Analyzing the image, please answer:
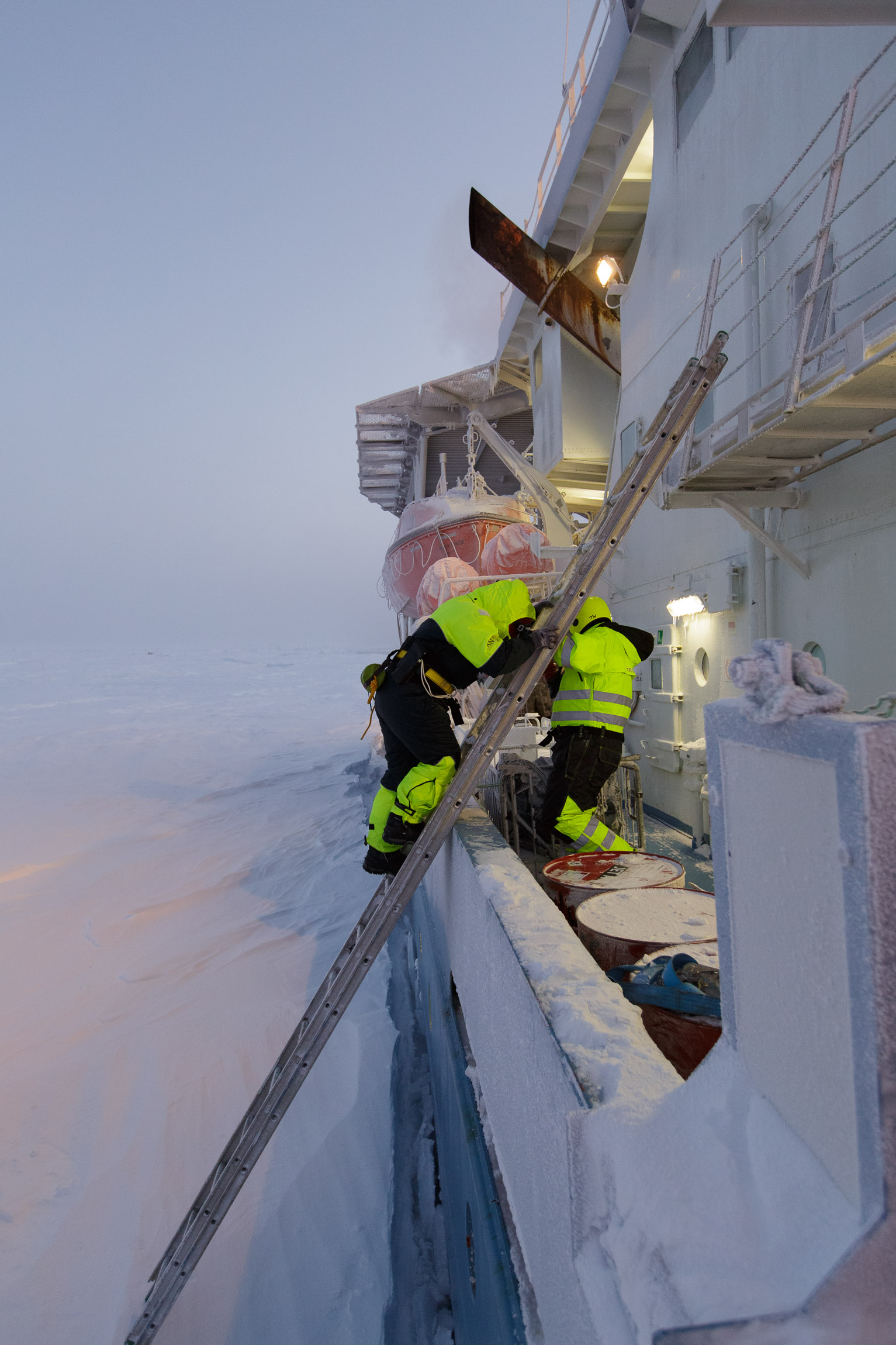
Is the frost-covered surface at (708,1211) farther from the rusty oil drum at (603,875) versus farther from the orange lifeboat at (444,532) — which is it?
A: the orange lifeboat at (444,532)

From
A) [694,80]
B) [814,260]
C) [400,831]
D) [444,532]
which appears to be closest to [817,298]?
[814,260]

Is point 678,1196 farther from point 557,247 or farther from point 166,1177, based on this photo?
point 557,247

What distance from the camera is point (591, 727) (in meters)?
3.78

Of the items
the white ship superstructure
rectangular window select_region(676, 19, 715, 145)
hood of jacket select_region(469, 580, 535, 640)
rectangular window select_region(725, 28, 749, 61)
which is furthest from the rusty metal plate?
hood of jacket select_region(469, 580, 535, 640)

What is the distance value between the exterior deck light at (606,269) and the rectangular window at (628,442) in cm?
209

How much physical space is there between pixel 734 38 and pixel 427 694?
620 centimetres

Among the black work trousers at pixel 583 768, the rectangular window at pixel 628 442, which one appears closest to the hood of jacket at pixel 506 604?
the black work trousers at pixel 583 768

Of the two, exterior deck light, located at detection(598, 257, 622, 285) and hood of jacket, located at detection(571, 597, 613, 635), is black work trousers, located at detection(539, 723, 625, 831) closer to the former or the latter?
hood of jacket, located at detection(571, 597, 613, 635)

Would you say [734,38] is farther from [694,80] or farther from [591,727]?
[591,727]

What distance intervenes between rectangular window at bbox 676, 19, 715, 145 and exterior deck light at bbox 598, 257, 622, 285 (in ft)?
6.86

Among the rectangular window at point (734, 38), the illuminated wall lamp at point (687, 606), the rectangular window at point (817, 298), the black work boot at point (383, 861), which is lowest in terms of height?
the black work boot at point (383, 861)

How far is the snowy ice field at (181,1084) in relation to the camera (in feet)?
9.02

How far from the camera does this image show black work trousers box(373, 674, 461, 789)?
3691 mm

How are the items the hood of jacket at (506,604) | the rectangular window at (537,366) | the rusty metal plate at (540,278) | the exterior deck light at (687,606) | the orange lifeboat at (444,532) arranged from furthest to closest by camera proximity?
the rectangular window at (537,366)
the orange lifeboat at (444,532)
the rusty metal plate at (540,278)
the exterior deck light at (687,606)
the hood of jacket at (506,604)
